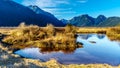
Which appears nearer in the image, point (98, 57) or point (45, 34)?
point (98, 57)

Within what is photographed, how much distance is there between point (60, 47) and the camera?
78.6 meters

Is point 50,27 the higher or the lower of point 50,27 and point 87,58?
the higher

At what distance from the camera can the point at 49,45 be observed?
80125 millimetres

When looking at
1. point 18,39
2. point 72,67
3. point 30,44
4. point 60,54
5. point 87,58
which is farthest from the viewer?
point 18,39

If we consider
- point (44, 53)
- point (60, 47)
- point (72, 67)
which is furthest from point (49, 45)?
point (72, 67)

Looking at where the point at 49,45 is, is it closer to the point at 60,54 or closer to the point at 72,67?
the point at 60,54

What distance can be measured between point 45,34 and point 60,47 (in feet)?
71.3

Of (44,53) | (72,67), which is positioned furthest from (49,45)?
(72,67)

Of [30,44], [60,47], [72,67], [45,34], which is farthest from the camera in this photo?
[45,34]

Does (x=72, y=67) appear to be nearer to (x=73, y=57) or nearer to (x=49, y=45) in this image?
(x=73, y=57)

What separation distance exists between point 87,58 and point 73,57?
322 cm

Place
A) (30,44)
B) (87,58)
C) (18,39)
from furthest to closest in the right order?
1. (18,39)
2. (30,44)
3. (87,58)

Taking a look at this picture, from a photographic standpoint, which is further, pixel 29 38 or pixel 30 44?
pixel 29 38

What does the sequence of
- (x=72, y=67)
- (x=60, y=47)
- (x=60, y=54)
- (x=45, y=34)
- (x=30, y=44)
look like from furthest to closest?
1. (x=45, y=34)
2. (x=30, y=44)
3. (x=60, y=47)
4. (x=60, y=54)
5. (x=72, y=67)
